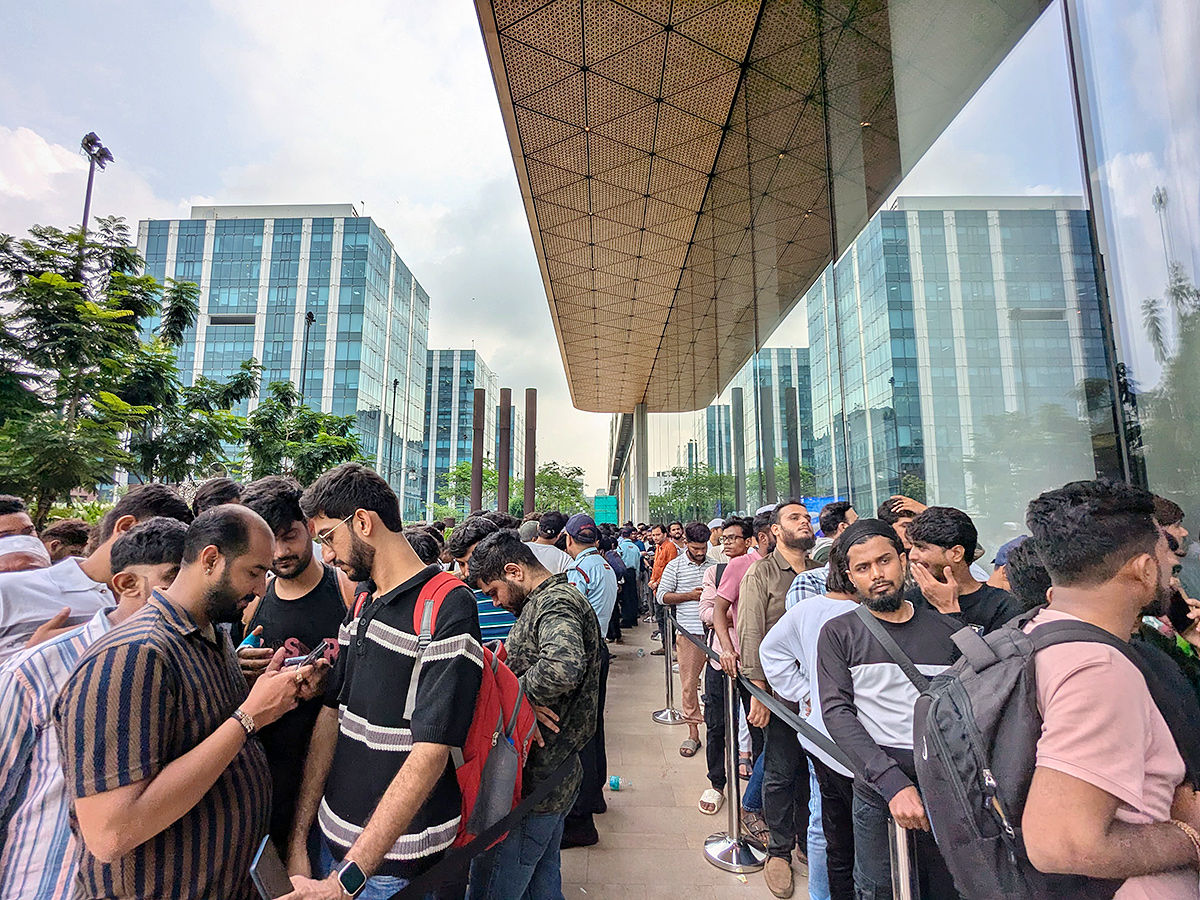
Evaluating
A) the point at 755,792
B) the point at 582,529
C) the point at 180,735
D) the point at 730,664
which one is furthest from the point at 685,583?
the point at 180,735

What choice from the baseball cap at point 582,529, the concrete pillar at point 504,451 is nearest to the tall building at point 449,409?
the concrete pillar at point 504,451

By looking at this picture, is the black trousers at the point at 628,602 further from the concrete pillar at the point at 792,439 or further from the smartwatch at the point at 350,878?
the smartwatch at the point at 350,878

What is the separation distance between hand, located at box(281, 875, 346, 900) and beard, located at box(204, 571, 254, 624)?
27.6 inches

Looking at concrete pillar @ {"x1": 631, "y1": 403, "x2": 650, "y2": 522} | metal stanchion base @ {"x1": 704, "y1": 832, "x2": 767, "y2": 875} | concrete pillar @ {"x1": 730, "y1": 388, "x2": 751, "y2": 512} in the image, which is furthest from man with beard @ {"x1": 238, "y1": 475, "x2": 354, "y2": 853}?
concrete pillar @ {"x1": 631, "y1": 403, "x2": 650, "y2": 522}

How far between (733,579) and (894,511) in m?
1.27

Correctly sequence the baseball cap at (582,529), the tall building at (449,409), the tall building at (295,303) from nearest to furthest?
1. the baseball cap at (582,529)
2. the tall building at (295,303)
3. the tall building at (449,409)

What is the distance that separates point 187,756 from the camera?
141 cm

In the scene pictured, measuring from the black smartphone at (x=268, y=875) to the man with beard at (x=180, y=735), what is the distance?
0.21m

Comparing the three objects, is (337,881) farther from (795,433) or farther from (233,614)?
(795,433)

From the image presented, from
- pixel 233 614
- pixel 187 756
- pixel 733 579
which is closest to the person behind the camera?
pixel 187 756

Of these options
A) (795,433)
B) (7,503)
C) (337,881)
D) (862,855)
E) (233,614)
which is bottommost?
(862,855)

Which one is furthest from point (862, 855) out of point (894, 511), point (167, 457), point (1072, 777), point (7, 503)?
point (167, 457)

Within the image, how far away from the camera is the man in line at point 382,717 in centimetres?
161

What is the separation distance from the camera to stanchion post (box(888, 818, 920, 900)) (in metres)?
1.92
